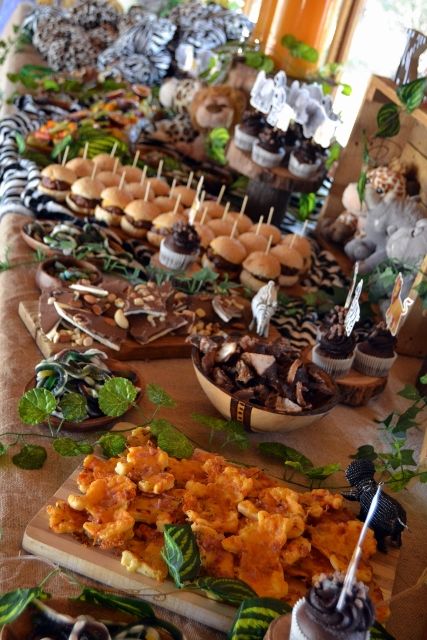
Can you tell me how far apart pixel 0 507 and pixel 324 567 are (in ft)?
1.48

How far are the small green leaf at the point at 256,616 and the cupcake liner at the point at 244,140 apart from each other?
5.18 feet

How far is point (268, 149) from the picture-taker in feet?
6.92

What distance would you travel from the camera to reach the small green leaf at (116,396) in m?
1.21

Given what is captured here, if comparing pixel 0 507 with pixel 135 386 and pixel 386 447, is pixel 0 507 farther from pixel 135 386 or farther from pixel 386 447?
pixel 386 447

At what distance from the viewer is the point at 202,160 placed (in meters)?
2.73

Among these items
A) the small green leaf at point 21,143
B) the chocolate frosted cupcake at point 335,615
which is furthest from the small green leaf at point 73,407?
the small green leaf at point 21,143

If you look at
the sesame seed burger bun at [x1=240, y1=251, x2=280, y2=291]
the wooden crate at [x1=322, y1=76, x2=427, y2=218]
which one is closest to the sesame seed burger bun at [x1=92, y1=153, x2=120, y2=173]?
the sesame seed burger bun at [x1=240, y1=251, x2=280, y2=291]

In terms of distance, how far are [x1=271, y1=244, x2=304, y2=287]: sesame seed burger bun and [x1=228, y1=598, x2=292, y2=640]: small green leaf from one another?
3.88 feet

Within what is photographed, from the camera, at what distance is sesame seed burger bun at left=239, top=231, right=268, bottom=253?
1.97 metres

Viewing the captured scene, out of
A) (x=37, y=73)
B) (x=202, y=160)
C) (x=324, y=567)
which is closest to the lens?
(x=324, y=567)

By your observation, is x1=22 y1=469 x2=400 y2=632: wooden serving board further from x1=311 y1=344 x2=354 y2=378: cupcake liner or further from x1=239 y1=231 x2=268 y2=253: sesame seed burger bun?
x1=239 y1=231 x2=268 y2=253: sesame seed burger bun

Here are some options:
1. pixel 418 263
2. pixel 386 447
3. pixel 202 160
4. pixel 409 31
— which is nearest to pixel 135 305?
pixel 386 447

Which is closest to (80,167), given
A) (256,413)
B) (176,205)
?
(176,205)

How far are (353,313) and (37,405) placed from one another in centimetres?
59
